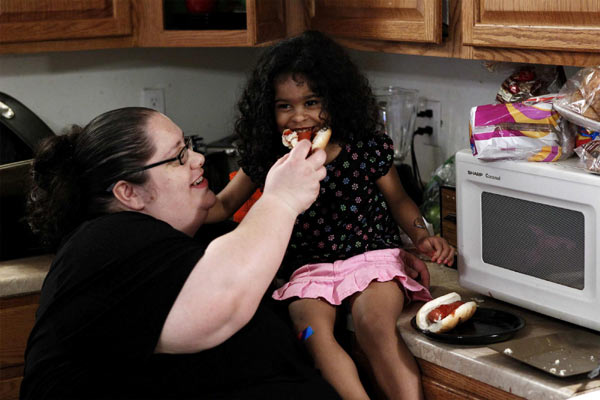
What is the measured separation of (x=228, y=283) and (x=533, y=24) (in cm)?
79

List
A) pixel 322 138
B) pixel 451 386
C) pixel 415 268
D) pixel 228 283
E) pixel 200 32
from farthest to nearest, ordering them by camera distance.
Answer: pixel 200 32, pixel 415 268, pixel 322 138, pixel 451 386, pixel 228 283

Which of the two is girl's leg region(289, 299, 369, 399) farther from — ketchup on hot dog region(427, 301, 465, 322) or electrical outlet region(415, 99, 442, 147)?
electrical outlet region(415, 99, 442, 147)

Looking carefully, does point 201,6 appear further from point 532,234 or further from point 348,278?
point 532,234

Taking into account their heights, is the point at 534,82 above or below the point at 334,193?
above

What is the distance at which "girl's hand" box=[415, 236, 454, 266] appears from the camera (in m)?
1.67

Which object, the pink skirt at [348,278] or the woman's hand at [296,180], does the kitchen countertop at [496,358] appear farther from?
the woman's hand at [296,180]

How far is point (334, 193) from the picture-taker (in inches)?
70.4

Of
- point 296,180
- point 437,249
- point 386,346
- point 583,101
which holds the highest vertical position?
point 583,101

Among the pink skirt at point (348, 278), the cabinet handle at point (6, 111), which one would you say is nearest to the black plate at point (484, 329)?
the pink skirt at point (348, 278)

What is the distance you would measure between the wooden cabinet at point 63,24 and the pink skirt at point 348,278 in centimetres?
92

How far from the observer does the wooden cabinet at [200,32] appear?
2172 mm

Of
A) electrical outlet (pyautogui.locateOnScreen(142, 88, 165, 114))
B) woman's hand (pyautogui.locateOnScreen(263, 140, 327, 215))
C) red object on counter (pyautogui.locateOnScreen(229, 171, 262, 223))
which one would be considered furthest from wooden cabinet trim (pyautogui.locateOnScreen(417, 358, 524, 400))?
electrical outlet (pyautogui.locateOnScreen(142, 88, 165, 114))

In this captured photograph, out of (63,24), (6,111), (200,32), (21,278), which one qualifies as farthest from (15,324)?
(200,32)

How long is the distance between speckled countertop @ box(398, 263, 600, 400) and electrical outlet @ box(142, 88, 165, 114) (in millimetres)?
1399
